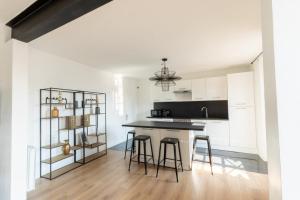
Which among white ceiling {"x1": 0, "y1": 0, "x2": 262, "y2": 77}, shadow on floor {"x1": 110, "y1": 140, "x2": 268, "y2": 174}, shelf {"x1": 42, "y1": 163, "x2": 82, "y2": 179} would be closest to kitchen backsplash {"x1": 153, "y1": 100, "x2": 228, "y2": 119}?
shadow on floor {"x1": 110, "y1": 140, "x2": 268, "y2": 174}

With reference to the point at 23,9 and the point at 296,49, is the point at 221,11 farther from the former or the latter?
the point at 23,9

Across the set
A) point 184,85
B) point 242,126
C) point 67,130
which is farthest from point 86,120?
point 242,126

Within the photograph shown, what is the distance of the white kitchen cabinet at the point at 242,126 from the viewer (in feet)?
13.8

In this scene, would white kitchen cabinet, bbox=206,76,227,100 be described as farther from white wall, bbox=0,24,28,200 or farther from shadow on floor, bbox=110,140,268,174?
white wall, bbox=0,24,28,200

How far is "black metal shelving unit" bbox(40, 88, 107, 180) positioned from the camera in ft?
10.5

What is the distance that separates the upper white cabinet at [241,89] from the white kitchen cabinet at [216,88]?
0.32 metres

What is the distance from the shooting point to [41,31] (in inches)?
76.9

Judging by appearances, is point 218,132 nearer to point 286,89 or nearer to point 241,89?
point 241,89

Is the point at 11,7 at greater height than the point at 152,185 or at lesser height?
greater

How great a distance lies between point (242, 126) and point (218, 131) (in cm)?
64

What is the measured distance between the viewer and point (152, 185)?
8.95ft

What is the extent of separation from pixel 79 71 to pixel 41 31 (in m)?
2.18

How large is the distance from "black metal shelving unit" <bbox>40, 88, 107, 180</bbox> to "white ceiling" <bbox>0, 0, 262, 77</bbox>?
0.95 metres

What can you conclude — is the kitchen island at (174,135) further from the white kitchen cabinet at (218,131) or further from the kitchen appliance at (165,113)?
the kitchen appliance at (165,113)
